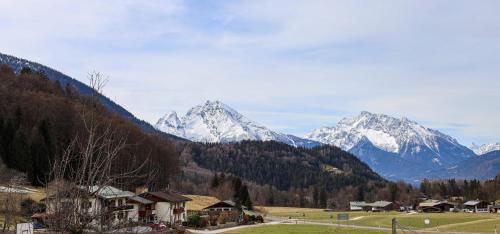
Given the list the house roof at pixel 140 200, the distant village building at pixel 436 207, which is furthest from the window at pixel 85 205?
the distant village building at pixel 436 207

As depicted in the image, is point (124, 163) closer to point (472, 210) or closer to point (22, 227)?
point (22, 227)

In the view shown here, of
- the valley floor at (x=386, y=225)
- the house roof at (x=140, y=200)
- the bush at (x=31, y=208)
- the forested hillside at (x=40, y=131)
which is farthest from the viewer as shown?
the forested hillside at (x=40, y=131)

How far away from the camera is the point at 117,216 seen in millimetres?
11938

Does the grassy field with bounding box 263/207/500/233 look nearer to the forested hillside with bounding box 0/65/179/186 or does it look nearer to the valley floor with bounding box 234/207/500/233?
the valley floor with bounding box 234/207/500/233

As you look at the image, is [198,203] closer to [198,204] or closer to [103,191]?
[198,204]

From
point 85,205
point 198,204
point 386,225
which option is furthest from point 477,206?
point 85,205

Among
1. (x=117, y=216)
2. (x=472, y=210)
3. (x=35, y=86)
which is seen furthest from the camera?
(x=472, y=210)

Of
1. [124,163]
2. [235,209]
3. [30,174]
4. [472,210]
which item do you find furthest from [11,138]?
[472,210]

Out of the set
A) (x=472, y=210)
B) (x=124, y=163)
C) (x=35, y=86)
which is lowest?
(x=472, y=210)

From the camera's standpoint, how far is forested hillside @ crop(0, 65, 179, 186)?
103m

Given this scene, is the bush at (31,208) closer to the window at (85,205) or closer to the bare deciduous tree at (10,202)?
the bare deciduous tree at (10,202)

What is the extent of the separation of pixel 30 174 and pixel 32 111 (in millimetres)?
25940

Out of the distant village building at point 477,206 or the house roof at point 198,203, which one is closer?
the house roof at point 198,203

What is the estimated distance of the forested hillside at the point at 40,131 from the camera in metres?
103
